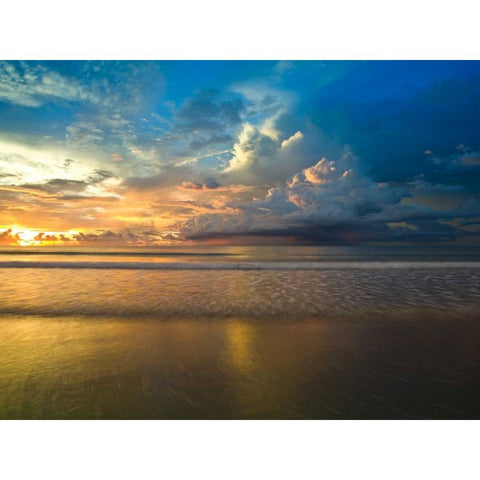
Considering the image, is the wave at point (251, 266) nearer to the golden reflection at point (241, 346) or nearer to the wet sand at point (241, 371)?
the golden reflection at point (241, 346)

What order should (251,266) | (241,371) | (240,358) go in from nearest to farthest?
(241,371) < (240,358) < (251,266)

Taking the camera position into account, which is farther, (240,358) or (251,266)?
(251,266)

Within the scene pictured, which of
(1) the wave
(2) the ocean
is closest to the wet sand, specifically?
(2) the ocean

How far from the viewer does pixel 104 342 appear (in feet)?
17.6

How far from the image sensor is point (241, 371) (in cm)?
416

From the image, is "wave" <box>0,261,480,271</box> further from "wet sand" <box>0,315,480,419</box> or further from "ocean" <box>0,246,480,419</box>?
"wet sand" <box>0,315,480,419</box>

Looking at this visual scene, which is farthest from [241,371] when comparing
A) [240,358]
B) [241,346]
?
[241,346]

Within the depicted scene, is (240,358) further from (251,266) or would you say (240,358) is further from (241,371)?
(251,266)

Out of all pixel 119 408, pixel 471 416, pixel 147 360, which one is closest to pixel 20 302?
pixel 147 360

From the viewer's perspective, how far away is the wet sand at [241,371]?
3.38m

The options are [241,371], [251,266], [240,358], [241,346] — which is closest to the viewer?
[241,371]

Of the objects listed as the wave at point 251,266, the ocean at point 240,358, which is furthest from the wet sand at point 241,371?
the wave at point 251,266

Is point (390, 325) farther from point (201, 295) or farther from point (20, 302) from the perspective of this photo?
point (20, 302)

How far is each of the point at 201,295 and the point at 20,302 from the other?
17.6 ft
